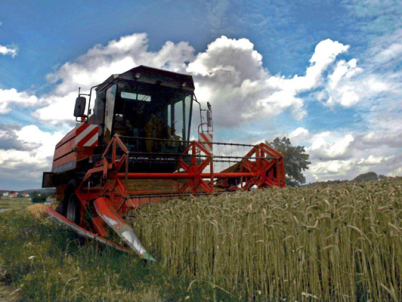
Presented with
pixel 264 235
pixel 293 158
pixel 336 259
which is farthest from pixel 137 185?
pixel 293 158

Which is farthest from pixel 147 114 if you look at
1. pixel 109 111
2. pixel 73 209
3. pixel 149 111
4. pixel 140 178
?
pixel 73 209

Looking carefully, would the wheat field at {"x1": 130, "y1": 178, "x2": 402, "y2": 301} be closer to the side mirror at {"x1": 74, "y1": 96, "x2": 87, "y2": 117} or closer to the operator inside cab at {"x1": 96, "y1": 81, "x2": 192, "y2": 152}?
the operator inside cab at {"x1": 96, "y1": 81, "x2": 192, "y2": 152}

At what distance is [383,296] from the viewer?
7.11ft

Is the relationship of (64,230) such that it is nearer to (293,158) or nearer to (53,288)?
(53,288)

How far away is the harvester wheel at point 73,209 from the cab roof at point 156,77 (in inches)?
108

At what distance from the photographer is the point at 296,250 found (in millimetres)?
2322

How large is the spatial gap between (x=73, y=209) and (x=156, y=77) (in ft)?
12.0

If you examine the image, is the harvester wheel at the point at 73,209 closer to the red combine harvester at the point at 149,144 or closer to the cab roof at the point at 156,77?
the red combine harvester at the point at 149,144

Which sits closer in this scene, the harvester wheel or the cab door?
the cab door

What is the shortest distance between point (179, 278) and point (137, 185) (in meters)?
3.79

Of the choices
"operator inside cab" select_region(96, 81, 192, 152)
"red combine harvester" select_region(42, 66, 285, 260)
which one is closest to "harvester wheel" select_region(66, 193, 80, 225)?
"red combine harvester" select_region(42, 66, 285, 260)

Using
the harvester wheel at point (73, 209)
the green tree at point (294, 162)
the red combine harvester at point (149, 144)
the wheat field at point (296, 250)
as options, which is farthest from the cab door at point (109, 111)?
the green tree at point (294, 162)

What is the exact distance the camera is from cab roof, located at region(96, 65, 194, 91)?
267 inches

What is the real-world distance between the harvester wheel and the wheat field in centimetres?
399
